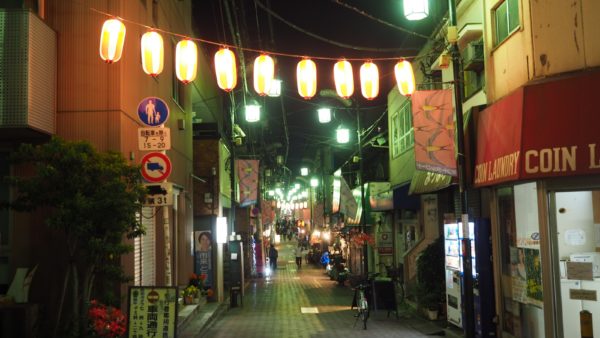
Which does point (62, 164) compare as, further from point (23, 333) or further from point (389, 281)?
point (389, 281)

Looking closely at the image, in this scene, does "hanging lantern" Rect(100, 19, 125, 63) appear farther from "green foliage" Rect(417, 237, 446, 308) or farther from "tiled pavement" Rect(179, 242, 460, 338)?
"green foliage" Rect(417, 237, 446, 308)

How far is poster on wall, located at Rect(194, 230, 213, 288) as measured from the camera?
2305 centimetres

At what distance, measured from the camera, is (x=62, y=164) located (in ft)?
29.8

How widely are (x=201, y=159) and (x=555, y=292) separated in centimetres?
1663

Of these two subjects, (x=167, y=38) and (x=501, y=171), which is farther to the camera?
(x=167, y=38)

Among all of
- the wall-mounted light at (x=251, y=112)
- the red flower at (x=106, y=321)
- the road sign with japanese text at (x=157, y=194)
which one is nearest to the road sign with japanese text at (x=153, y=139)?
the road sign with japanese text at (x=157, y=194)

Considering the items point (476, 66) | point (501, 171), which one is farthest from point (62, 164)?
point (476, 66)

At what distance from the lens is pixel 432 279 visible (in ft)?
56.8

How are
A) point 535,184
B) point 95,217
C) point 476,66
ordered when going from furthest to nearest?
point 476,66, point 535,184, point 95,217

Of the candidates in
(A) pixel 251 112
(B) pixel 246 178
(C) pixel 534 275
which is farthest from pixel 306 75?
(B) pixel 246 178

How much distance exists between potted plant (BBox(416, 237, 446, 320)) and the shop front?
5.50 m

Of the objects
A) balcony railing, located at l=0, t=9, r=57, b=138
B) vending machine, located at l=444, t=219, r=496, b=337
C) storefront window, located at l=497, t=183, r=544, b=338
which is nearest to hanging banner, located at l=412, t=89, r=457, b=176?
vending machine, located at l=444, t=219, r=496, b=337

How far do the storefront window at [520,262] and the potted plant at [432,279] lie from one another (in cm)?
436

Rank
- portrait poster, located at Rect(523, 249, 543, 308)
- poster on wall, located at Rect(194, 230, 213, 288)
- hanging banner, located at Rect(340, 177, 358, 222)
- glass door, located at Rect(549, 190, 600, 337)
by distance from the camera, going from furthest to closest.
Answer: hanging banner, located at Rect(340, 177, 358, 222), poster on wall, located at Rect(194, 230, 213, 288), portrait poster, located at Rect(523, 249, 543, 308), glass door, located at Rect(549, 190, 600, 337)
